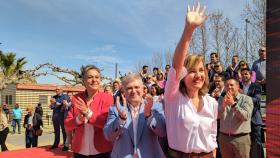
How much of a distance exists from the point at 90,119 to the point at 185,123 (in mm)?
1081

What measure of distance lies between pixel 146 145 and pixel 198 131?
0.52 m

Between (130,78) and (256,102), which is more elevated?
(130,78)

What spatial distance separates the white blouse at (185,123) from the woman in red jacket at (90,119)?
90cm

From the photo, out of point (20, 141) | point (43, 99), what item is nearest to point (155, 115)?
point (20, 141)

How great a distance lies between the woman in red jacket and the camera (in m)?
3.17

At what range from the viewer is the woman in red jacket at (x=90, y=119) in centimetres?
317

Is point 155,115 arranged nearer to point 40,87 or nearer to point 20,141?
point 20,141

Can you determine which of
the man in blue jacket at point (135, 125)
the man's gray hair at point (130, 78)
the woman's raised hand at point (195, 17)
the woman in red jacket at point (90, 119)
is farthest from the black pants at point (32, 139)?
the woman's raised hand at point (195, 17)

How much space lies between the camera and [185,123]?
247 cm

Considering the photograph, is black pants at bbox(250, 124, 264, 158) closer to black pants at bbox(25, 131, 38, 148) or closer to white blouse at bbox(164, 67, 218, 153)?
white blouse at bbox(164, 67, 218, 153)

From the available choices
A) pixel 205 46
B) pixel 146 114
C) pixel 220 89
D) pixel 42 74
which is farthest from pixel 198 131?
pixel 42 74

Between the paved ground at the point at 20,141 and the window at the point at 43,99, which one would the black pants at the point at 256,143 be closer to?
the paved ground at the point at 20,141

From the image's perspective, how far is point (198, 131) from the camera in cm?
251

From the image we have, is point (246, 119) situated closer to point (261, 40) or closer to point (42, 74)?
point (261, 40)
